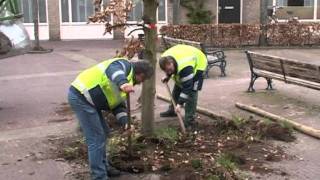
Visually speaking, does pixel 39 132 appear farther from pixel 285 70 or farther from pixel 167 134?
pixel 285 70

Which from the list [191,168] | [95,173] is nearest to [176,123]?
[191,168]

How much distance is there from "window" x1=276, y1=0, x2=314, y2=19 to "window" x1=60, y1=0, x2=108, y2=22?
8.46 metres

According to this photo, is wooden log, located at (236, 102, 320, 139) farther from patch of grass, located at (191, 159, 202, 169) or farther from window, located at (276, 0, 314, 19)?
window, located at (276, 0, 314, 19)

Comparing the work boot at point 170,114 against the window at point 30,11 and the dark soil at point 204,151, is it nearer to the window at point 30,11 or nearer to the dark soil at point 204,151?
the dark soil at point 204,151

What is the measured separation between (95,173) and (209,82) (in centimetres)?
718

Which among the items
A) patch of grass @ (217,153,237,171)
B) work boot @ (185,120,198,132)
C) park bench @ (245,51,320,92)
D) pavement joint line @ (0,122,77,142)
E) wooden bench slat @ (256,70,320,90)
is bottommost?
pavement joint line @ (0,122,77,142)

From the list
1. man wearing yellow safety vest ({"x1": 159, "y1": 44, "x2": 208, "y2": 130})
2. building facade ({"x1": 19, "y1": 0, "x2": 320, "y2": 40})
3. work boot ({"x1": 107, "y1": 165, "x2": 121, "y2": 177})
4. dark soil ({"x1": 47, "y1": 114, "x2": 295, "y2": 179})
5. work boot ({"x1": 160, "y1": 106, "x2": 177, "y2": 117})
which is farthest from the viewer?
building facade ({"x1": 19, "y1": 0, "x2": 320, "y2": 40})

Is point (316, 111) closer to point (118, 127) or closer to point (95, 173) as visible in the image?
point (118, 127)

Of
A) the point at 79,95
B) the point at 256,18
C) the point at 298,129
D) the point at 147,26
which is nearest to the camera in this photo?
the point at 79,95

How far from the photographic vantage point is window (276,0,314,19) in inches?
1019

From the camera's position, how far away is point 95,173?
5941 mm

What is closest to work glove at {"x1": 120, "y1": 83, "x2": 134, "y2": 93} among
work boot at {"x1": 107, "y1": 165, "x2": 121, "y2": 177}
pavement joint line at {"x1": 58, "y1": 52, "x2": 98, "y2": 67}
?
work boot at {"x1": 107, "y1": 165, "x2": 121, "y2": 177}

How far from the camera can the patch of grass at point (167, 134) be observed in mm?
7504

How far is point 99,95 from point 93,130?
380mm
